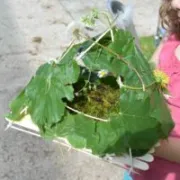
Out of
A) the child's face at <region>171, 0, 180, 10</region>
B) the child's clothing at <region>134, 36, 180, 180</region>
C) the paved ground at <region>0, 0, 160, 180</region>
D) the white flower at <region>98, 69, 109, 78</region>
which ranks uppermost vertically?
the child's face at <region>171, 0, 180, 10</region>

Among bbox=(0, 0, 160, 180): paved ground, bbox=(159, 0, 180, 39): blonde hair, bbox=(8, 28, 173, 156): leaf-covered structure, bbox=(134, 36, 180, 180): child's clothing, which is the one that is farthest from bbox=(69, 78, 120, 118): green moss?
bbox=(0, 0, 160, 180): paved ground

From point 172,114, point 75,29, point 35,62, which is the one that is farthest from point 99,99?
point 35,62

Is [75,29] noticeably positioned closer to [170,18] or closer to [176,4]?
[176,4]

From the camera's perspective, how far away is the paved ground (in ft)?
7.61

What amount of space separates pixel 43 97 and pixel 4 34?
2423 mm

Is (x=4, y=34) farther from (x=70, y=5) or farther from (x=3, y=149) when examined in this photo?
(x=3, y=149)

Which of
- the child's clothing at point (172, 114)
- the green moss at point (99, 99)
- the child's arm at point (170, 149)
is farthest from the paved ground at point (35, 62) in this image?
the green moss at point (99, 99)

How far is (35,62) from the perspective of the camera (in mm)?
3105

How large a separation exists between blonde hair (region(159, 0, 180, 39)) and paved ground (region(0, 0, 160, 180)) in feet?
2.64

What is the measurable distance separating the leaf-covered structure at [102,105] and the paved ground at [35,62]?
1.09 m

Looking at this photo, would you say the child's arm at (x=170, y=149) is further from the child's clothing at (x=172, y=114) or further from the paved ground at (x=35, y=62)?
the paved ground at (x=35, y=62)

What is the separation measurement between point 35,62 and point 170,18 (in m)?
1.60

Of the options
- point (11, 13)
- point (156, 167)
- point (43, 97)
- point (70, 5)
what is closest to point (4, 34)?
point (11, 13)

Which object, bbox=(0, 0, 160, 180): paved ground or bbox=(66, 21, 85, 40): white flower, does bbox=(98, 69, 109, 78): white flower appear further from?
bbox=(0, 0, 160, 180): paved ground
